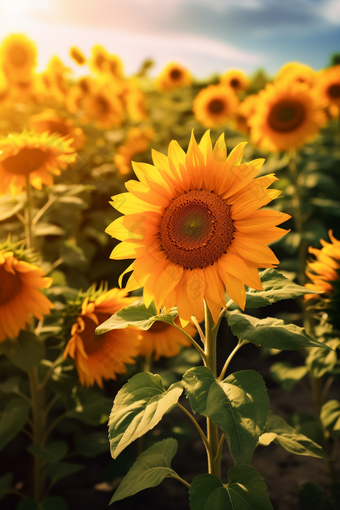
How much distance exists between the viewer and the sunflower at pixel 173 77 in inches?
270

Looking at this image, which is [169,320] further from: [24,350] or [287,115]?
[287,115]

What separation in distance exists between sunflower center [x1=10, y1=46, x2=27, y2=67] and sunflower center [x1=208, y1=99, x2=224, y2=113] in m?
2.29

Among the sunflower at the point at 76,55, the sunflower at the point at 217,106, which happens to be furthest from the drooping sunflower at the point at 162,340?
the sunflower at the point at 76,55

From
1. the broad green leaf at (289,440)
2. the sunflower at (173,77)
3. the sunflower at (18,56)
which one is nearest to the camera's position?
the broad green leaf at (289,440)

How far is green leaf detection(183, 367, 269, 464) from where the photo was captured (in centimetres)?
111

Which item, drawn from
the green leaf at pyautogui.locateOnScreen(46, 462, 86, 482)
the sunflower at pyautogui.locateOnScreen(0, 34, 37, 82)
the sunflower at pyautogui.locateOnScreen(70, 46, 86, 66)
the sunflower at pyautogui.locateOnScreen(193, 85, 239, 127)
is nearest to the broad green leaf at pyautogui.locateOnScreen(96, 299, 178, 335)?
the green leaf at pyautogui.locateOnScreen(46, 462, 86, 482)

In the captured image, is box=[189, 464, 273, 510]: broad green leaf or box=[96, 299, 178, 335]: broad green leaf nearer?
box=[189, 464, 273, 510]: broad green leaf

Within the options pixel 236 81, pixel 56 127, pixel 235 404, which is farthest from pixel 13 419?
pixel 236 81

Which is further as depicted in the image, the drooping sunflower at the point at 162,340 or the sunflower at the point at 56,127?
the sunflower at the point at 56,127

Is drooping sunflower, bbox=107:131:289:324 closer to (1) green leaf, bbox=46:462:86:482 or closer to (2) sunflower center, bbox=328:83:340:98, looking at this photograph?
(1) green leaf, bbox=46:462:86:482

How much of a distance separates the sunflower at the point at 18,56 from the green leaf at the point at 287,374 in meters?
4.38

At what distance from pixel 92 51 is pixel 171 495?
6.09m

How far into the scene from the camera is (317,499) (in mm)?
2201

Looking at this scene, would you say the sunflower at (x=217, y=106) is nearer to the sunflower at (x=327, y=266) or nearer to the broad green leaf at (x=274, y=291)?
the sunflower at (x=327, y=266)
